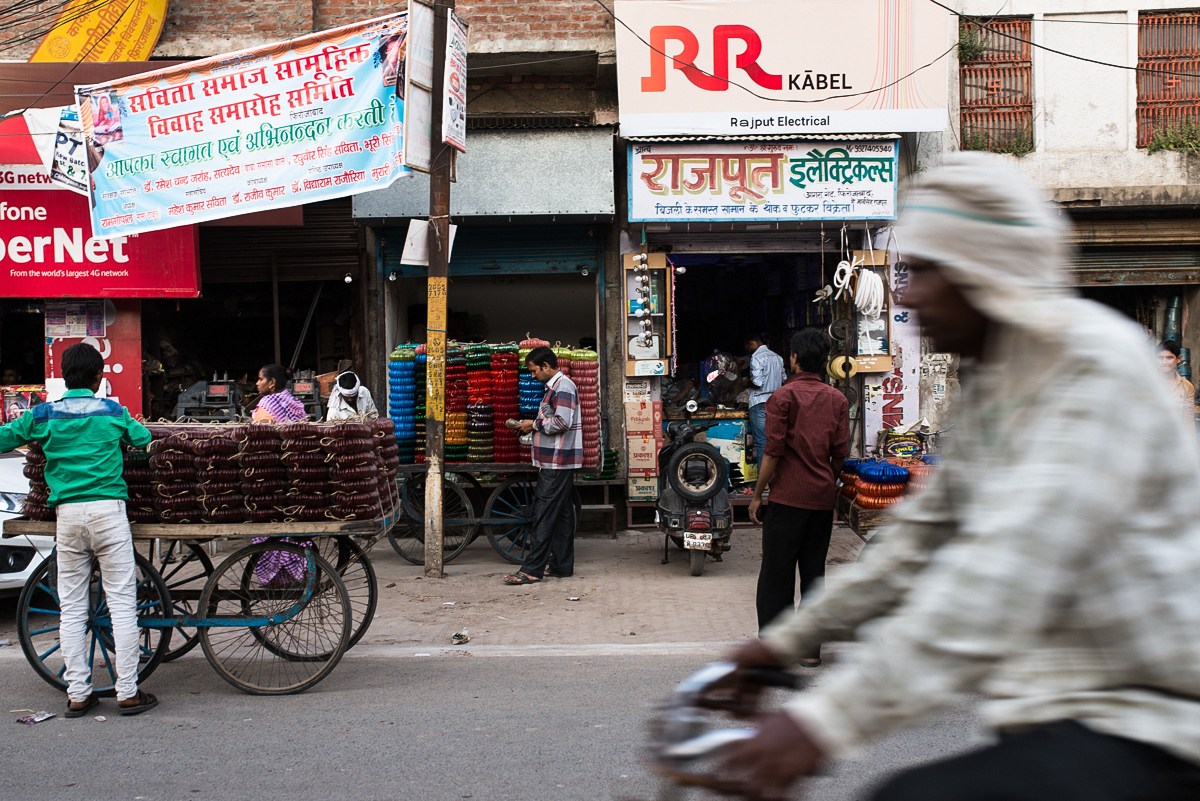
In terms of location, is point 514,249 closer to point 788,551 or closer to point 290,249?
point 290,249

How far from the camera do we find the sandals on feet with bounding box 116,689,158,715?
5004mm

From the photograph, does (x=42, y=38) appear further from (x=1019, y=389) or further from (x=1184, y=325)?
(x=1184, y=325)

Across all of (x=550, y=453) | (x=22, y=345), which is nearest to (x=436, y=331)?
(x=550, y=453)

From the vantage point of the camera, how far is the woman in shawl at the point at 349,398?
9.62 meters

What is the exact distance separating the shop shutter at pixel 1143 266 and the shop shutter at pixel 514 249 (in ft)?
19.0

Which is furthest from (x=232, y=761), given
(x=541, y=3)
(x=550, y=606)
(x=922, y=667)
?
(x=541, y=3)

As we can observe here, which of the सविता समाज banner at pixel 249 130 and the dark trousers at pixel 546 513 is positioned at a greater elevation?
→ the सविता समाज banner at pixel 249 130

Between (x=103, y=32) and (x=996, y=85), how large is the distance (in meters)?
9.79

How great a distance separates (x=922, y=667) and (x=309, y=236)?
34.3ft

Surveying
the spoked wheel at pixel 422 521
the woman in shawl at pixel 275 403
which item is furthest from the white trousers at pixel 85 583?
the spoked wheel at pixel 422 521

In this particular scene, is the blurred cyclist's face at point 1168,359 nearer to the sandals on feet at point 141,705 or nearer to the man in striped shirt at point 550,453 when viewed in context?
the man in striped shirt at point 550,453

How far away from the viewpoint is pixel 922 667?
1.40m

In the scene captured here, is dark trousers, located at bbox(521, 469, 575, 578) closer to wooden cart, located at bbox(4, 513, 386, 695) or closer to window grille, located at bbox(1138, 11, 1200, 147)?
wooden cart, located at bbox(4, 513, 386, 695)

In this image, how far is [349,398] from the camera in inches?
385
